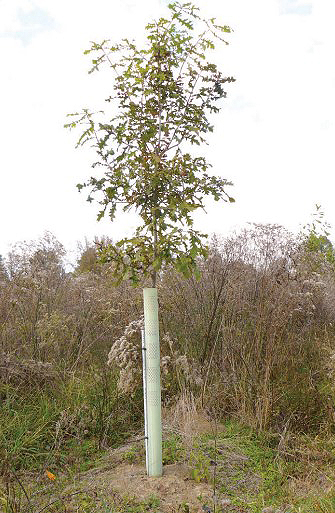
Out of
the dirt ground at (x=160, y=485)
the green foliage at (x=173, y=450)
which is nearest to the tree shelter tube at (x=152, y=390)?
the dirt ground at (x=160, y=485)

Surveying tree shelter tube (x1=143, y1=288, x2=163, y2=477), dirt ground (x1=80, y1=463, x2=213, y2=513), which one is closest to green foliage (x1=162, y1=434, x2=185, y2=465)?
dirt ground (x1=80, y1=463, x2=213, y2=513)

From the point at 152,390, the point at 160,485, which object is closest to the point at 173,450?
the point at 160,485

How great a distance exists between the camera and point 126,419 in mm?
5020

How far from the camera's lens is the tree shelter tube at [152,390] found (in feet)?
12.7

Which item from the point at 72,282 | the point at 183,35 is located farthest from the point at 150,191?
the point at 72,282

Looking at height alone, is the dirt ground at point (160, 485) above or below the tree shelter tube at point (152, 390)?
below

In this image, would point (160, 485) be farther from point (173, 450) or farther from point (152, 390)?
point (152, 390)

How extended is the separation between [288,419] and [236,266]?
1.97 metres

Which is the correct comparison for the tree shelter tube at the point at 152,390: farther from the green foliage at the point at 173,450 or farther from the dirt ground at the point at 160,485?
the green foliage at the point at 173,450

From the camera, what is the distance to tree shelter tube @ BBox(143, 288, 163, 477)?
386cm

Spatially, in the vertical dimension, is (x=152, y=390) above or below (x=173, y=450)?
above

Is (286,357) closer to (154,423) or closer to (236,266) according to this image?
(236,266)

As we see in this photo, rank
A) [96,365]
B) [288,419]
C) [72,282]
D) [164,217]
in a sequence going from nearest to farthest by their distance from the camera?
[164,217]
[288,419]
[96,365]
[72,282]

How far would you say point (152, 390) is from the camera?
386 centimetres
